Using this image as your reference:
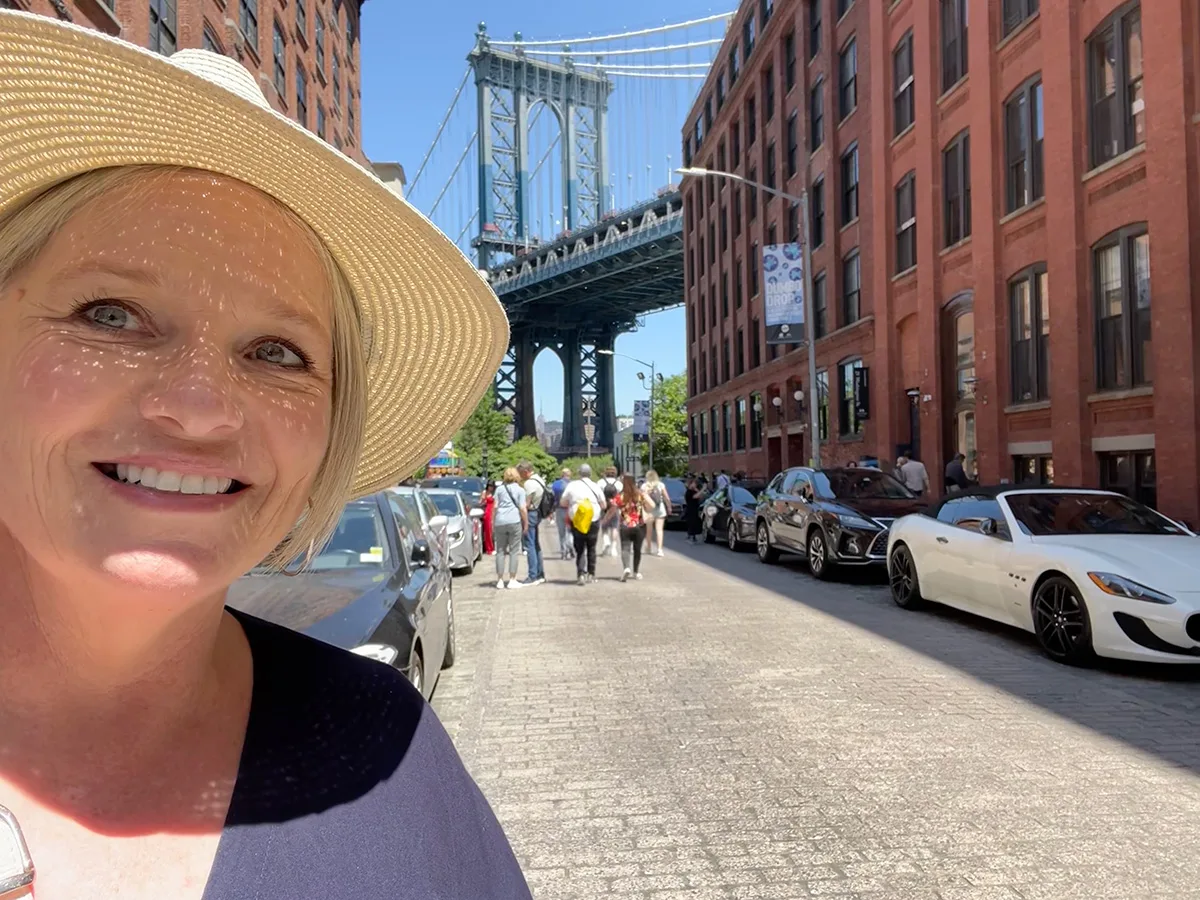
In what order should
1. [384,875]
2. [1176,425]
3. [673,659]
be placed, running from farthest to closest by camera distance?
1. [1176,425]
2. [673,659]
3. [384,875]

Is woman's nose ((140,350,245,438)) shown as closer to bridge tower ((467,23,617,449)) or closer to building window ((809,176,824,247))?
building window ((809,176,824,247))

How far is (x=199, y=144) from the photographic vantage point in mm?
1018

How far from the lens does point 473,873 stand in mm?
1127

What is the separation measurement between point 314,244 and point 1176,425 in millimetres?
15030

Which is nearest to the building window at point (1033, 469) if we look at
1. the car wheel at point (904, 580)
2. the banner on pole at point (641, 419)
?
the car wheel at point (904, 580)

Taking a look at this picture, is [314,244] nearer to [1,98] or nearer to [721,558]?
[1,98]

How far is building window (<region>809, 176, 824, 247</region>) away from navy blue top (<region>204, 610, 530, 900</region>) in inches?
1143

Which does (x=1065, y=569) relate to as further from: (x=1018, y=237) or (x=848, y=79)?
(x=848, y=79)

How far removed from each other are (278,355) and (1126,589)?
6919mm

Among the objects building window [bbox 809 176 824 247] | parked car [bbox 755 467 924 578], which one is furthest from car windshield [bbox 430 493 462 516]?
building window [bbox 809 176 824 247]

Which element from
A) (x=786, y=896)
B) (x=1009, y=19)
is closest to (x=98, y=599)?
(x=786, y=896)

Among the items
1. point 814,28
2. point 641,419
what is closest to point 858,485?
point 814,28

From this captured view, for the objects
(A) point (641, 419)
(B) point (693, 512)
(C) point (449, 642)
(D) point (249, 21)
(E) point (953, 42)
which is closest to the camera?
(C) point (449, 642)

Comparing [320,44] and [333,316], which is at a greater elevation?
[320,44]
